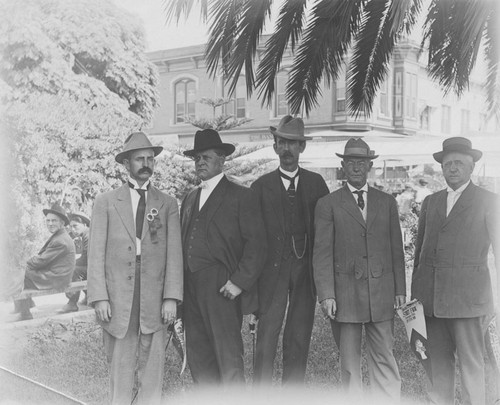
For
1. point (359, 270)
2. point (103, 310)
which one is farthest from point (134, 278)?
point (359, 270)

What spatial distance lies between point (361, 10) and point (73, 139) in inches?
112

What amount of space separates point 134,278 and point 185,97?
2.27m

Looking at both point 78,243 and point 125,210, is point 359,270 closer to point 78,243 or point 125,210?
point 125,210

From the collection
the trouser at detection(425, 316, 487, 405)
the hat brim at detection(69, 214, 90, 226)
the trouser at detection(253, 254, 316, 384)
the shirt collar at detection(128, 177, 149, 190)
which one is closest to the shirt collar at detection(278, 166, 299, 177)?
the trouser at detection(253, 254, 316, 384)

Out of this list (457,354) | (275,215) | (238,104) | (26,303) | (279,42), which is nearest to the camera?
(457,354)

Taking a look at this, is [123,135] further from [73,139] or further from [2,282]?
[2,282]

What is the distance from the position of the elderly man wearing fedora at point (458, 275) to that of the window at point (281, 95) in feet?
5.55

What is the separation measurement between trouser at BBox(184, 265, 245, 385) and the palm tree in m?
1.55

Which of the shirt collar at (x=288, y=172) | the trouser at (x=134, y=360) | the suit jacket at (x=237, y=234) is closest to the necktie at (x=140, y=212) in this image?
the trouser at (x=134, y=360)

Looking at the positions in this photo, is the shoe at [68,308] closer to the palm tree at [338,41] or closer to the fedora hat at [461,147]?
the palm tree at [338,41]

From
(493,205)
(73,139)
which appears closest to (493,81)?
(493,205)

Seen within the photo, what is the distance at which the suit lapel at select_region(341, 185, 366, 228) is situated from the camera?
373 cm

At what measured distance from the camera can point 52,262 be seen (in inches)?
221

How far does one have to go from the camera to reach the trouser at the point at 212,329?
12.0 ft
